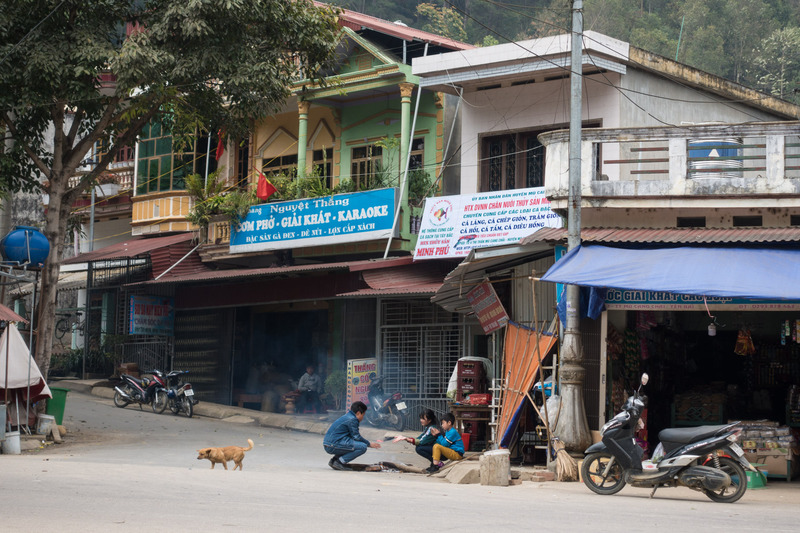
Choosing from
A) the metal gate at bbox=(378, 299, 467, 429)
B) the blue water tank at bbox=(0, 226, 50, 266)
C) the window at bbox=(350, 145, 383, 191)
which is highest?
the window at bbox=(350, 145, 383, 191)

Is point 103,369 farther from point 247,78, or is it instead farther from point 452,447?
point 452,447

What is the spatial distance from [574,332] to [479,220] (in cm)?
557

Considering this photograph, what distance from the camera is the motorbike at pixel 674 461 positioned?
386 inches

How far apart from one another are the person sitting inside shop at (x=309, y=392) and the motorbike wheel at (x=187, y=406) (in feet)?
7.79

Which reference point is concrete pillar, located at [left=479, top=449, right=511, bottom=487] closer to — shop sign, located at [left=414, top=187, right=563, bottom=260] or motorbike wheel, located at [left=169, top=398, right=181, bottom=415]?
shop sign, located at [left=414, top=187, right=563, bottom=260]

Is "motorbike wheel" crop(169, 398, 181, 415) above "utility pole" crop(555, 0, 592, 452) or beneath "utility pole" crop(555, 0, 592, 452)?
beneath

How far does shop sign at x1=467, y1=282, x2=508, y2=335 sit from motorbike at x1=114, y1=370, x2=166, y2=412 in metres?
8.54

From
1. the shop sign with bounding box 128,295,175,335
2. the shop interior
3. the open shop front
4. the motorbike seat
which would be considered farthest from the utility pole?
the shop sign with bounding box 128,295,175,335

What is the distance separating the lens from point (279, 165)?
2397 centimetres

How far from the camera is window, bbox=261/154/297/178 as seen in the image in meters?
23.6

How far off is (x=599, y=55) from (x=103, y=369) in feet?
49.7

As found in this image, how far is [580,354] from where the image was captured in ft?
42.4

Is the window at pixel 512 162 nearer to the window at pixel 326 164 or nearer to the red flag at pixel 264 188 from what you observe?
the window at pixel 326 164

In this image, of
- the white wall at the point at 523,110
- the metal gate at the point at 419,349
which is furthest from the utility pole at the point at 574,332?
the metal gate at the point at 419,349
